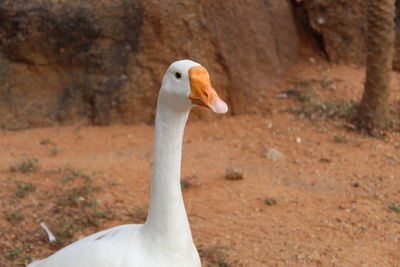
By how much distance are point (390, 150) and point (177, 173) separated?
3586mm

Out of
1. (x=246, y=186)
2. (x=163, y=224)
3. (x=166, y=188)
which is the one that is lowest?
(x=246, y=186)

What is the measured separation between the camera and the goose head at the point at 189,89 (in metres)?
2.34

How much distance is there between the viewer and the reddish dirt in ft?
13.2

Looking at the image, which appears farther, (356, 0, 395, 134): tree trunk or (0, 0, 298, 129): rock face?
(0, 0, 298, 129): rock face

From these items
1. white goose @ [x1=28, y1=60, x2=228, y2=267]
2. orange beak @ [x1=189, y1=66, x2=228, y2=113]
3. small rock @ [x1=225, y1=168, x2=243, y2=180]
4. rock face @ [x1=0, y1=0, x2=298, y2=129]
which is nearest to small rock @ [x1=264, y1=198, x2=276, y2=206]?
small rock @ [x1=225, y1=168, x2=243, y2=180]

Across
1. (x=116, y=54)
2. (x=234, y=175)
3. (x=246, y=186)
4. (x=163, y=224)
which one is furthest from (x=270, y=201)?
(x=116, y=54)

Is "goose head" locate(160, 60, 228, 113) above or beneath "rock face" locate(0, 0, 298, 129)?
above

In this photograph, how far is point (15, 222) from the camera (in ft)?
14.3

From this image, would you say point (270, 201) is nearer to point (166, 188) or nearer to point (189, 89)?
point (166, 188)

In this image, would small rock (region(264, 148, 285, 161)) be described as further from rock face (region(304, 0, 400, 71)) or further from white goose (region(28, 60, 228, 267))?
white goose (region(28, 60, 228, 267))

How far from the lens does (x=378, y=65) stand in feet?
19.2

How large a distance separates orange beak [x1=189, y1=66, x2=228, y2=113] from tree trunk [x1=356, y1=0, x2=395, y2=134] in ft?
13.0

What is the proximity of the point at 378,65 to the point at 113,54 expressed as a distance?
3.13 metres

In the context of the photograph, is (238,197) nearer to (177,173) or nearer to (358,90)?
(177,173)
